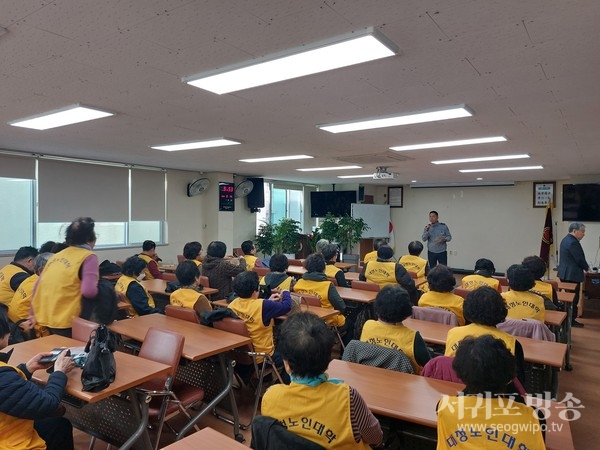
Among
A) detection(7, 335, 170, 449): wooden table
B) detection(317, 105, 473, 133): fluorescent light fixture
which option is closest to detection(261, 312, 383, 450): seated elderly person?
detection(7, 335, 170, 449): wooden table

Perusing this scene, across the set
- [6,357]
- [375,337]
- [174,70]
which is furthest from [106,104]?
[375,337]

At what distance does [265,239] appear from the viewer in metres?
9.75

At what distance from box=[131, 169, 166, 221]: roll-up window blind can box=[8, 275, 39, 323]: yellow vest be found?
428cm

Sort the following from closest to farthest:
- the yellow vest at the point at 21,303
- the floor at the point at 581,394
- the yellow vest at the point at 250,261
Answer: the floor at the point at 581,394, the yellow vest at the point at 21,303, the yellow vest at the point at 250,261

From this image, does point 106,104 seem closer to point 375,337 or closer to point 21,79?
point 21,79

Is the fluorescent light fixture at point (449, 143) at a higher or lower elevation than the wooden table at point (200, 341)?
higher

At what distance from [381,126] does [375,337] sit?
2342 millimetres

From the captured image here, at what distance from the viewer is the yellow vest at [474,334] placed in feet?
6.82

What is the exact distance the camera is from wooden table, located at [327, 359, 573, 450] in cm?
158

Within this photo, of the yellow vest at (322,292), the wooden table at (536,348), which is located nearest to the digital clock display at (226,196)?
the yellow vest at (322,292)

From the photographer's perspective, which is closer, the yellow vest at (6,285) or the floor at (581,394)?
the floor at (581,394)

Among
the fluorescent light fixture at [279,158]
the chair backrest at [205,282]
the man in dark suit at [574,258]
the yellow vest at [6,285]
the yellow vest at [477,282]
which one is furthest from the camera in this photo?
the fluorescent light fixture at [279,158]

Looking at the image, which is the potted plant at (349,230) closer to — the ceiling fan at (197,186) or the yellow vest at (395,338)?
the ceiling fan at (197,186)

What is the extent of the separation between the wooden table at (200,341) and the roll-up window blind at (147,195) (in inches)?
186
